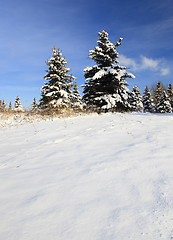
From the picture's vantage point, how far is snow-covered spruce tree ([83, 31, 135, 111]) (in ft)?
38.2

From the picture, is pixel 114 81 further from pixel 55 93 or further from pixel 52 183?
pixel 52 183

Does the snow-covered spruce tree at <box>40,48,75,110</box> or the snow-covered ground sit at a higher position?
the snow-covered spruce tree at <box>40,48,75,110</box>

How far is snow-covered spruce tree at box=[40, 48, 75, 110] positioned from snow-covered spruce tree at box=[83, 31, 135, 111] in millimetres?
3832

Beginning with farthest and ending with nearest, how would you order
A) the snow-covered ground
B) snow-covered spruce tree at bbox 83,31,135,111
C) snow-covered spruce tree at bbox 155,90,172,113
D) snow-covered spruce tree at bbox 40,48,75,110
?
snow-covered spruce tree at bbox 155,90,172,113, snow-covered spruce tree at bbox 40,48,75,110, snow-covered spruce tree at bbox 83,31,135,111, the snow-covered ground

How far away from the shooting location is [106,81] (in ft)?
40.7

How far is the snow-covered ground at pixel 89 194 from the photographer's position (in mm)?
1304

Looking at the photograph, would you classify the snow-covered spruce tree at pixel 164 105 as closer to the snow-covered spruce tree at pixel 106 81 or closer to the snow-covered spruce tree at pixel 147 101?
the snow-covered spruce tree at pixel 147 101

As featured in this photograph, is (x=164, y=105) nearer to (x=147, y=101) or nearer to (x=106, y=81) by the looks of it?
(x=147, y=101)

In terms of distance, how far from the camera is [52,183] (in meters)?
2.10

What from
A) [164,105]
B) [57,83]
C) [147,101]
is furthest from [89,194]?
[147,101]

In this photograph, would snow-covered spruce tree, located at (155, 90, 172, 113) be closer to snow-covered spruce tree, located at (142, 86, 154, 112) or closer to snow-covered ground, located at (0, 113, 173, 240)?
snow-covered spruce tree, located at (142, 86, 154, 112)

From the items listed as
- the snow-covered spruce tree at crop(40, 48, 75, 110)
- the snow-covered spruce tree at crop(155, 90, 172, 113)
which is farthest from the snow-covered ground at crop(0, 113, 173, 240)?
the snow-covered spruce tree at crop(155, 90, 172, 113)

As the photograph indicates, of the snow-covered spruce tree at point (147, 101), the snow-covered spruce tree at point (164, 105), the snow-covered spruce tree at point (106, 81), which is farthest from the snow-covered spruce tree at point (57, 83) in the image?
the snow-covered spruce tree at point (147, 101)

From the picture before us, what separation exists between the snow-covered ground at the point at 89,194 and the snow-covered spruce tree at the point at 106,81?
29.5ft
